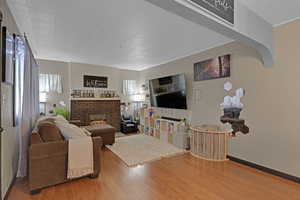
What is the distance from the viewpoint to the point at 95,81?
5469 mm

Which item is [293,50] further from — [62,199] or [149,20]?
[62,199]

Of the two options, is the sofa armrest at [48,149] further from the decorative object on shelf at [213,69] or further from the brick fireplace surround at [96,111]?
the decorative object on shelf at [213,69]

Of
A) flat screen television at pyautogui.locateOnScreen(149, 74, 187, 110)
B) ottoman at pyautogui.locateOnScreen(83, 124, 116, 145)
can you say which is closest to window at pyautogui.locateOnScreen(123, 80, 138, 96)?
flat screen television at pyautogui.locateOnScreen(149, 74, 187, 110)

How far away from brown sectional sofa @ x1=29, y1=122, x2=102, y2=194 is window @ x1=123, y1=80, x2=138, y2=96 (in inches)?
156

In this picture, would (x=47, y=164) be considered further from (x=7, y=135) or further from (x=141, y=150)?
(x=141, y=150)

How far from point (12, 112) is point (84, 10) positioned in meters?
1.79

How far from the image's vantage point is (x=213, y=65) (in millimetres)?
3492

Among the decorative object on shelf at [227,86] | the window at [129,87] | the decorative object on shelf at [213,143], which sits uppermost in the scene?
the window at [129,87]

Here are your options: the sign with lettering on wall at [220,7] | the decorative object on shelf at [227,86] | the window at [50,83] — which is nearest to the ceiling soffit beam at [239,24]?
the sign with lettering on wall at [220,7]

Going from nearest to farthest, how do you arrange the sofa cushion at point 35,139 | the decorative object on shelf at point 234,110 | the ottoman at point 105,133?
the sofa cushion at point 35,139 → the decorative object on shelf at point 234,110 → the ottoman at point 105,133

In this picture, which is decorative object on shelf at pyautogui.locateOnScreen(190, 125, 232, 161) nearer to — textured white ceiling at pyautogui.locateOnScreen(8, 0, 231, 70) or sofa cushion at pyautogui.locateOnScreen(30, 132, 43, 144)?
textured white ceiling at pyautogui.locateOnScreen(8, 0, 231, 70)

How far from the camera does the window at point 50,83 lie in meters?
4.74

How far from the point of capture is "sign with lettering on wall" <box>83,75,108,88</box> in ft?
17.4

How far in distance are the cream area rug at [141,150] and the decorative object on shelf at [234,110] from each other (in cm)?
130
